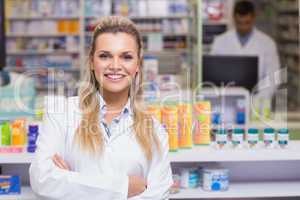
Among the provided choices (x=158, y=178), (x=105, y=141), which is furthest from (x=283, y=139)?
(x=105, y=141)

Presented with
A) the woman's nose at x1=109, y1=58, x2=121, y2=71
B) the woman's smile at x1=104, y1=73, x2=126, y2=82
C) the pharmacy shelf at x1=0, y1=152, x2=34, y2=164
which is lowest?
the pharmacy shelf at x1=0, y1=152, x2=34, y2=164

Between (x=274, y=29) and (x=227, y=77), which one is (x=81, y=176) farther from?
(x=274, y=29)

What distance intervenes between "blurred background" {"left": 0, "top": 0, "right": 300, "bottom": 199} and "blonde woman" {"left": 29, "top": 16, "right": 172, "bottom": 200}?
0.53 m

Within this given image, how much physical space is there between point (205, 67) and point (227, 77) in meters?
0.22

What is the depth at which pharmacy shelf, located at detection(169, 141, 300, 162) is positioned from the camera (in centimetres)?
286

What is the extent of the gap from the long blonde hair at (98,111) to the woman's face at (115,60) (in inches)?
1.3

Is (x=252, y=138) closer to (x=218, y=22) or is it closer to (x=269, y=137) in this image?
(x=269, y=137)

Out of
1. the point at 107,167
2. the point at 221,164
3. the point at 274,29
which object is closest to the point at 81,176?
the point at 107,167

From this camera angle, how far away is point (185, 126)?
295cm

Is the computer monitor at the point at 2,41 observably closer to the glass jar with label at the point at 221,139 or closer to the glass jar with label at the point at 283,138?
the glass jar with label at the point at 221,139

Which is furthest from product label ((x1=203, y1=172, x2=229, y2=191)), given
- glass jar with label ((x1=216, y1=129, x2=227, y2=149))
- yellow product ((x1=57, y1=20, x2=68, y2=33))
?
yellow product ((x1=57, y1=20, x2=68, y2=33))

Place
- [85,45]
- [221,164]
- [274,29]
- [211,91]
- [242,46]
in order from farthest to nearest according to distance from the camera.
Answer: [274,29]
[85,45]
[242,46]
[211,91]
[221,164]

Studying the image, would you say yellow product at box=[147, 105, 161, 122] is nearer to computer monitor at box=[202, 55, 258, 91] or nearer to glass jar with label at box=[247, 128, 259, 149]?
glass jar with label at box=[247, 128, 259, 149]

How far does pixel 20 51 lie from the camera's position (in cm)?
957
